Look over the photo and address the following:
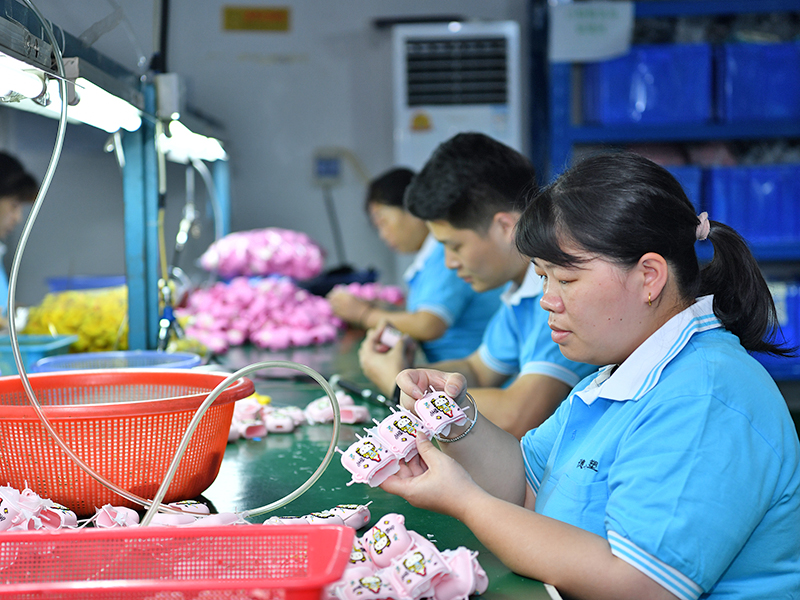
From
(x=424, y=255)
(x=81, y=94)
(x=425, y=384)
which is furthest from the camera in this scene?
(x=424, y=255)

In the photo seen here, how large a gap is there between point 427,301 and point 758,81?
7.66 feet

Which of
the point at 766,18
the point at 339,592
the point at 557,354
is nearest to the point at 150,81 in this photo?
the point at 557,354

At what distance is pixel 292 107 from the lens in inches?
198

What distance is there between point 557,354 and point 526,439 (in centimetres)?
51

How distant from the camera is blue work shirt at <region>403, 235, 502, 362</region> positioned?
288cm

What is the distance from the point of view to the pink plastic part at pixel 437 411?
43.0 inches

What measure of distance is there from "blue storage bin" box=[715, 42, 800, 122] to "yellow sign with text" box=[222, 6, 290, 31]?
2769 mm

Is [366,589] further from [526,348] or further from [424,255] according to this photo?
[424,255]

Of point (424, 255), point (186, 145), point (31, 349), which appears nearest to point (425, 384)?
point (31, 349)

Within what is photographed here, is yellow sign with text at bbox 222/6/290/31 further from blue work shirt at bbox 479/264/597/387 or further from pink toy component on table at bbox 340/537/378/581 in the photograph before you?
pink toy component on table at bbox 340/537/378/581

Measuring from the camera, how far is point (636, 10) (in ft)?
12.7

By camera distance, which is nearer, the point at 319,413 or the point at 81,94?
the point at 81,94

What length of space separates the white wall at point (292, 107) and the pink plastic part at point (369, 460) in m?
3.96

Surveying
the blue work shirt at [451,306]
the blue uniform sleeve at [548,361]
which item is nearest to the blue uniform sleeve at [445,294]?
the blue work shirt at [451,306]
